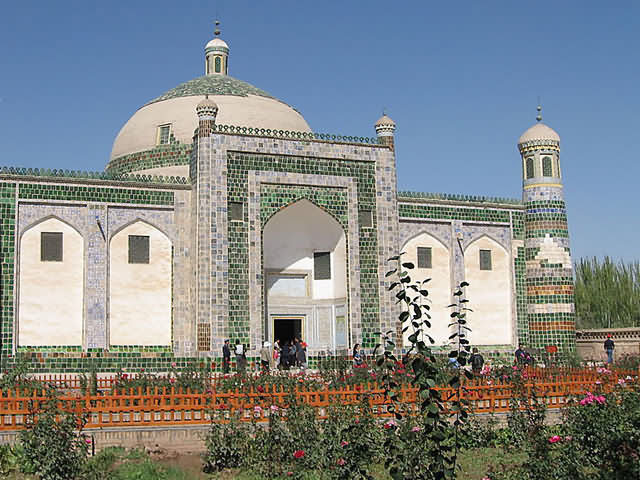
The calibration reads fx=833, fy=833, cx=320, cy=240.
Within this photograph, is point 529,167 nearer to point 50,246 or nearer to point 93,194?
point 93,194

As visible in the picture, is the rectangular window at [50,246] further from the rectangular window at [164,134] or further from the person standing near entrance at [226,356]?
the rectangular window at [164,134]

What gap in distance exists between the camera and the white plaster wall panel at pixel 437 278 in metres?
23.5

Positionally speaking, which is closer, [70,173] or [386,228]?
[70,173]

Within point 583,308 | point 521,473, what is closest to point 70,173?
point 521,473

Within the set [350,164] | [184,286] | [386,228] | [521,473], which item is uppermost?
[350,164]

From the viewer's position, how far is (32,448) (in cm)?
952

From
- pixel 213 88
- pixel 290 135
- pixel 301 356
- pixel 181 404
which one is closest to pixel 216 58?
pixel 213 88

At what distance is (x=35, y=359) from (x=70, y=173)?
14.7 ft

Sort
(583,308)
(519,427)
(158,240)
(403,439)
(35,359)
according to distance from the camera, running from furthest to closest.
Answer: (583,308) < (158,240) < (35,359) < (519,427) < (403,439)

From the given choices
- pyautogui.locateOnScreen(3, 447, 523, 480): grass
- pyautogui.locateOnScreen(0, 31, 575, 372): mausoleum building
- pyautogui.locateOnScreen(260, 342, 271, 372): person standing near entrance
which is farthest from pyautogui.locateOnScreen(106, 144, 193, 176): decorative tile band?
pyautogui.locateOnScreen(3, 447, 523, 480): grass

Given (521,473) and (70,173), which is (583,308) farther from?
(521,473)

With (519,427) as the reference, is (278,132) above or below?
above

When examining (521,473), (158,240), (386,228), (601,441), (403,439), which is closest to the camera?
(403,439)

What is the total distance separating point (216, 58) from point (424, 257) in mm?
10877
